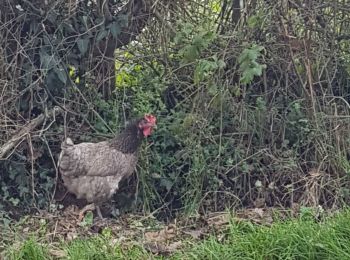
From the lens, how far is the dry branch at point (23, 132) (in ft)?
20.7

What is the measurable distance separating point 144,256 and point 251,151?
1752mm

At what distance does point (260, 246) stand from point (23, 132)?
2420 mm

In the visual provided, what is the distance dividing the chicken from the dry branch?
0.37 m

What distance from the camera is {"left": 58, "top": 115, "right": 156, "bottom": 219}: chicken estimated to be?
20.2 ft

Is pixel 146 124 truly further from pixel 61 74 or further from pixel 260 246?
pixel 260 246

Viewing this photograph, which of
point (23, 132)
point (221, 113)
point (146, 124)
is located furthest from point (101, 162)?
point (221, 113)

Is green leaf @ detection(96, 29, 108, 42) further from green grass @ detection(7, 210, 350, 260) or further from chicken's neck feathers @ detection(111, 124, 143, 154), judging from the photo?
green grass @ detection(7, 210, 350, 260)

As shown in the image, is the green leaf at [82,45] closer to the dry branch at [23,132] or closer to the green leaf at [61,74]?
the green leaf at [61,74]

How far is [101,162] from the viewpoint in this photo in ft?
20.3

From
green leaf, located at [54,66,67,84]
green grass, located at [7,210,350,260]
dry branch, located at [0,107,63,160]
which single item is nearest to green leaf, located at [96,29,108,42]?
green leaf, located at [54,66,67,84]

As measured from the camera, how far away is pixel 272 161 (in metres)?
6.49

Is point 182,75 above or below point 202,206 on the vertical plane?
above

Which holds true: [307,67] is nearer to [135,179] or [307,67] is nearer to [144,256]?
[135,179]

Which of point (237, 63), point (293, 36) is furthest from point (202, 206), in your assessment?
point (293, 36)
